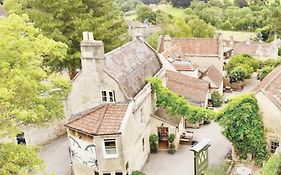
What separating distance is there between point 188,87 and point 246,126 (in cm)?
1461

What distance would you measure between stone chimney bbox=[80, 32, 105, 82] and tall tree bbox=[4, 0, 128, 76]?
10226 millimetres

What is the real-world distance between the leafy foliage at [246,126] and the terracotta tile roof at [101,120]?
8731 millimetres

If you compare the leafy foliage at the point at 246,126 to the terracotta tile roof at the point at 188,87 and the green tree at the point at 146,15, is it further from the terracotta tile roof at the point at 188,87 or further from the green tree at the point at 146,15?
the green tree at the point at 146,15

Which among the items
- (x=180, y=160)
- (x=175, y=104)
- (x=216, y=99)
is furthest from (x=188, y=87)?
(x=180, y=160)

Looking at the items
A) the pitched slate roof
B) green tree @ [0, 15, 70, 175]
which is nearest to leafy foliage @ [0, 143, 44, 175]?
green tree @ [0, 15, 70, 175]

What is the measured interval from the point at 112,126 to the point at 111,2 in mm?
20127

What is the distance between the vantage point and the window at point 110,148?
2720 cm

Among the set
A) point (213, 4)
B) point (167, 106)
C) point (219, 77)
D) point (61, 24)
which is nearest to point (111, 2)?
point (61, 24)

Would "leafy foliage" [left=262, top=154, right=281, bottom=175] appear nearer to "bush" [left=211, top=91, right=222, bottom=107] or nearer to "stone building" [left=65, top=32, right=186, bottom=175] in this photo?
"stone building" [left=65, top=32, right=186, bottom=175]

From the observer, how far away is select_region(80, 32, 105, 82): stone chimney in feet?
92.1

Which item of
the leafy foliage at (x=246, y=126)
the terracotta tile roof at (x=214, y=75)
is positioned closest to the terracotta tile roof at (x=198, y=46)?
the terracotta tile roof at (x=214, y=75)

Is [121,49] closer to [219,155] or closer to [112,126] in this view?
[112,126]

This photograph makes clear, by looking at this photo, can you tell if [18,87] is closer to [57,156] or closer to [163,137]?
[57,156]

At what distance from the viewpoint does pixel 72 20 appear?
39031mm
